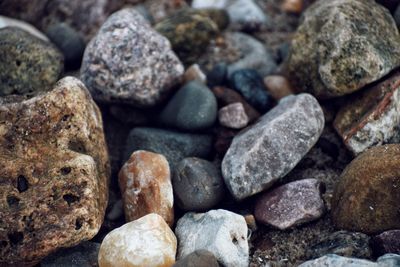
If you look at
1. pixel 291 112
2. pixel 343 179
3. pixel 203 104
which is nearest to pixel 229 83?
pixel 203 104

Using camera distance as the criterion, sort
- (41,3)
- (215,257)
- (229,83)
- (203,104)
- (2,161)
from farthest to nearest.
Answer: (41,3)
(229,83)
(203,104)
(2,161)
(215,257)

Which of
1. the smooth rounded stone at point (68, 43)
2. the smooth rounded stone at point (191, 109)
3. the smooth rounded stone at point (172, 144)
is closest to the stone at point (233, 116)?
the smooth rounded stone at point (191, 109)

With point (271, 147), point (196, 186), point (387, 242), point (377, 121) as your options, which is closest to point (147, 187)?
point (196, 186)

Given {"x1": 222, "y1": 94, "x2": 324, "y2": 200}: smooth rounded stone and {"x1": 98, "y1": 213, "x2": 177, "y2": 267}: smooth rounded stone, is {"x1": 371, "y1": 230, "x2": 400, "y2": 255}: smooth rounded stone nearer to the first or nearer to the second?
{"x1": 222, "y1": 94, "x2": 324, "y2": 200}: smooth rounded stone

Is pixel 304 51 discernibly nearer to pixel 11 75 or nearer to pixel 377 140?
pixel 377 140

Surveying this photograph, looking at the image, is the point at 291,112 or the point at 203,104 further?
the point at 203,104

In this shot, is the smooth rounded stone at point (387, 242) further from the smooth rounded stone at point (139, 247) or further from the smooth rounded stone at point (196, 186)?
the smooth rounded stone at point (139, 247)
